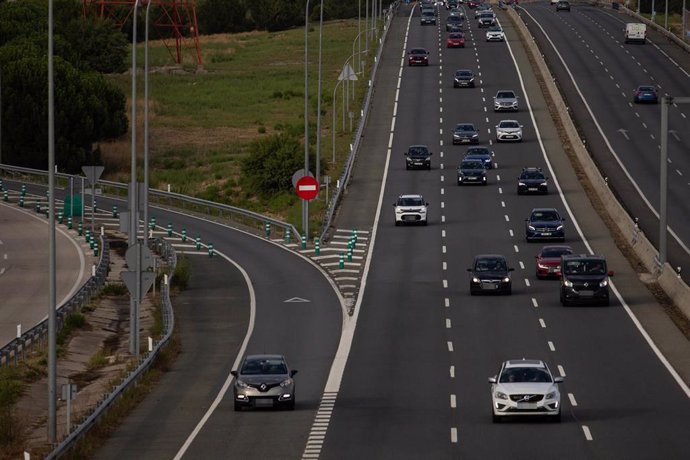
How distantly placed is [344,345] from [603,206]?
108 ft

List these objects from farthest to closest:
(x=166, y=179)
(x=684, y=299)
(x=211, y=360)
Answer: (x=166, y=179), (x=684, y=299), (x=211, y=360)

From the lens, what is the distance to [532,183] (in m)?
81.2

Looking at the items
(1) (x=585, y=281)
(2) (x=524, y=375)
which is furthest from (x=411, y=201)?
(2) (x=524, y=375)

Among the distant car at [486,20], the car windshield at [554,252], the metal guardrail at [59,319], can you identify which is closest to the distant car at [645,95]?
the distant car at [486,20]

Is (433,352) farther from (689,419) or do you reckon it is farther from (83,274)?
→ (83,274)

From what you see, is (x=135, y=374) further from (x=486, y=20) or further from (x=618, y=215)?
(x=486, y=20)

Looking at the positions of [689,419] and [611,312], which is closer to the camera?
[689,419]

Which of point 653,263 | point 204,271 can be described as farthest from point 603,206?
point 204,271

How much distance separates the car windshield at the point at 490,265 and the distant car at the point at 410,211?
55.7 ft

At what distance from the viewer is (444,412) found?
36531 mm

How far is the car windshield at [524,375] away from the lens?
34.9 metres

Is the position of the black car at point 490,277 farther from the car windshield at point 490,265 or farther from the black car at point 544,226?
the black car at point 544,226

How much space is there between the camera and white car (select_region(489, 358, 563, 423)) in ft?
113

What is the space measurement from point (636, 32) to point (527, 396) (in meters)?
118
